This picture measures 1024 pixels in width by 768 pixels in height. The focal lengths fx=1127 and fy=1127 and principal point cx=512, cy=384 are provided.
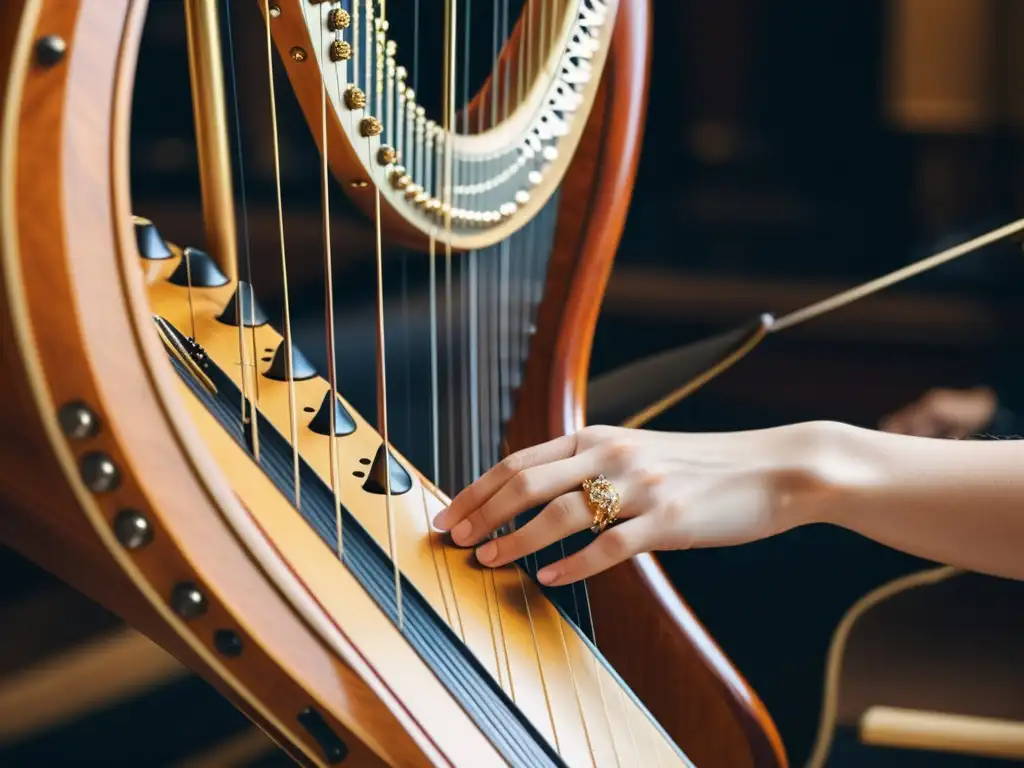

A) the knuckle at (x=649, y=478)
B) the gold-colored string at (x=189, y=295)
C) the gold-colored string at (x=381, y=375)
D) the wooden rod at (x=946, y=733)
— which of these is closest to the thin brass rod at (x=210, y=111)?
the gold-colored string at (x=189, y=295)

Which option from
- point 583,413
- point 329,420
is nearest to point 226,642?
point 329,420

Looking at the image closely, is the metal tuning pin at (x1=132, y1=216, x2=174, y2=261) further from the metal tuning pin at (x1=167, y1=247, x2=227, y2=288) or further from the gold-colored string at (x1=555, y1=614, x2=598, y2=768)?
the gold-colored string at (x1=555, y1=614, x2=598, y2=768)

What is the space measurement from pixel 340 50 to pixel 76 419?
282 mm

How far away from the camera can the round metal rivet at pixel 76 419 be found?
0.34 metres

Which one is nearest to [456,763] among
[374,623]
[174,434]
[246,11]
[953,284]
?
[374,623]


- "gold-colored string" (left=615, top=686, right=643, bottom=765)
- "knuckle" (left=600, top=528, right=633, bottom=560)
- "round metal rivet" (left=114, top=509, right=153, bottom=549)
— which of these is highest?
"round metal rivet" (left=114, top=509, right=153, bottom=549)

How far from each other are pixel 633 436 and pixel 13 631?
1.23 ft

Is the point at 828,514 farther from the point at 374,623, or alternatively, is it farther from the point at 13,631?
the point at 13,631

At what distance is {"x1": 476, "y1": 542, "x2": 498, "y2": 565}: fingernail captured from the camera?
60cm

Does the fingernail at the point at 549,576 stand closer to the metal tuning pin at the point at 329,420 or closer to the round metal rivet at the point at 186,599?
the metal tuning pin at the point at 329,420

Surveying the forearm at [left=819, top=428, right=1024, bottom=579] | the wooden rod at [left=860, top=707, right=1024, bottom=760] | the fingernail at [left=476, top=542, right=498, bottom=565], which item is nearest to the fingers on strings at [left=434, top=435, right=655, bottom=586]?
the fingernail at [left=476, top=542, right=498, bottom=565]

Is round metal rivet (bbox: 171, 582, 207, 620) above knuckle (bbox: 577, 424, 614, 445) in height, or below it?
above

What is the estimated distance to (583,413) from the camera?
85 centimetres

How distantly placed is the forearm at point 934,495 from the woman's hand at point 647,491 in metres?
0.01
